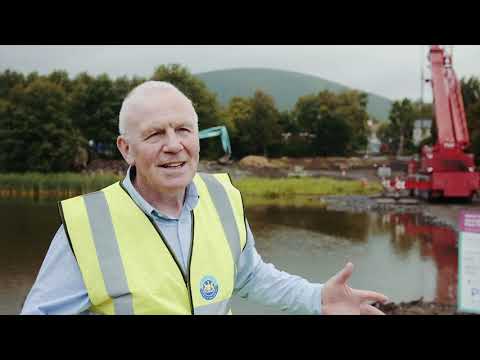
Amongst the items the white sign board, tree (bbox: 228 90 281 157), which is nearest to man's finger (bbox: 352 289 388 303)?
the white sign board

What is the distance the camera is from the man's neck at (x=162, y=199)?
3.96ft

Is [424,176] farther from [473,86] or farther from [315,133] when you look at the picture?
[315,133]

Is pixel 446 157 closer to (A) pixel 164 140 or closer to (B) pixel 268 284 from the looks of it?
(B) pixel 268 284

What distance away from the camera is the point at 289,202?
4391 mm

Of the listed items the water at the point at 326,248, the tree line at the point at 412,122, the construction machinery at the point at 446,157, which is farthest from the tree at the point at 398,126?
the water at the point at 326,248

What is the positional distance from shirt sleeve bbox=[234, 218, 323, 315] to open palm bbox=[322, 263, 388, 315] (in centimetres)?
5

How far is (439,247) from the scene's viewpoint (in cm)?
490

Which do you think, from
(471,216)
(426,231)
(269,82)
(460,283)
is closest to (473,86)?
(426,231)

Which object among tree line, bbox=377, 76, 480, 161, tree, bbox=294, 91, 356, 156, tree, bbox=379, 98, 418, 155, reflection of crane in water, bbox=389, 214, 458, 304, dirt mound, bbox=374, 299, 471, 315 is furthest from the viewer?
tree line, bbox=377, 76, 480, 161

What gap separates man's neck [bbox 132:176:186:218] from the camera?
1.21m

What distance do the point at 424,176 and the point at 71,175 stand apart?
506 centimetres

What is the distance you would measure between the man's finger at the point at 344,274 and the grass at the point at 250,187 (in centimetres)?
181

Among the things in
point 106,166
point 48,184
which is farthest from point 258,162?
point 48,184

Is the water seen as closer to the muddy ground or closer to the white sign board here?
the muddy ground
